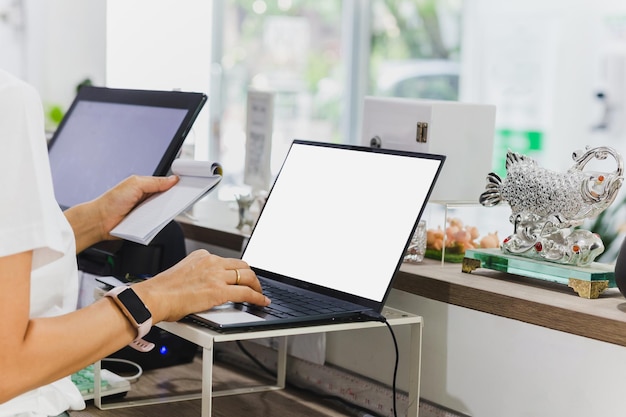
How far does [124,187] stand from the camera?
153cm

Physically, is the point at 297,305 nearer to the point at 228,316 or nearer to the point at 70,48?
the point at 228,316

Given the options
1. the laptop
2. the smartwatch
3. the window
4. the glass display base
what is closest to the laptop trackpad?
the laptop

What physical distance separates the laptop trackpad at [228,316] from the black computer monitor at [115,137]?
0.45 metres

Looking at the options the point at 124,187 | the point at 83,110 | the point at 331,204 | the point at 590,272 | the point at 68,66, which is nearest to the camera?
the point at 590,272

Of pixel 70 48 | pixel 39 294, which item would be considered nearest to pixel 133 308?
pixel 39 294

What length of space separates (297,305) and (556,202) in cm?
40

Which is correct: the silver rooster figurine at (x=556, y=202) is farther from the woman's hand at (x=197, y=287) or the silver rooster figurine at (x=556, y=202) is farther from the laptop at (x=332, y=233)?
the woman's hand at (x=197, y=287)

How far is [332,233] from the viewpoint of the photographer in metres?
1.37

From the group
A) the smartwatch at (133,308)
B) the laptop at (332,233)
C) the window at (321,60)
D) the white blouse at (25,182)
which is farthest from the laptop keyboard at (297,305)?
the window at (321,60)

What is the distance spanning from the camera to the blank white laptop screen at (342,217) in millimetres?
1296

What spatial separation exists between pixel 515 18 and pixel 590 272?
3960 millimetres

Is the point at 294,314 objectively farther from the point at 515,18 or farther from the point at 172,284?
the point at 515,18

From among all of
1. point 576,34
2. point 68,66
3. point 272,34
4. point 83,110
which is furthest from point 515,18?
point 83,110

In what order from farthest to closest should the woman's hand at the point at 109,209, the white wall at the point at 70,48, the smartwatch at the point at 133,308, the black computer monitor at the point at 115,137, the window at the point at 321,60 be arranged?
the window at the point at 321,60 < the white wall at the point at 70,48 < the black computer monitor at the point at 115,137 < the woman's hand at the point at 109,209 < the smartwatch at the point at 133,308
